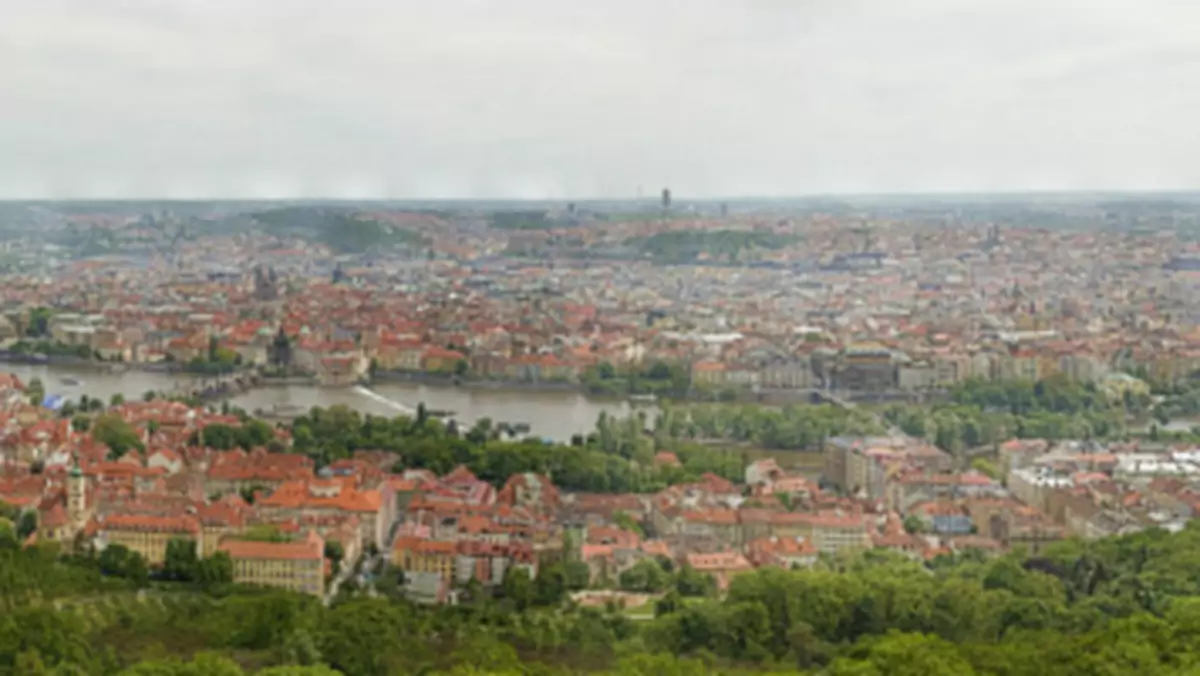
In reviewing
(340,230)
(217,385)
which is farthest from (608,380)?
(340,230)

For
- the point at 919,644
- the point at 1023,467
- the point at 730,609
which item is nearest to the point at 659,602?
the point at 730,609

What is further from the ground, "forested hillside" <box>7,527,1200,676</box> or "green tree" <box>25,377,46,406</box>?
"forested hillside" <box>7,527,1200,676</box>

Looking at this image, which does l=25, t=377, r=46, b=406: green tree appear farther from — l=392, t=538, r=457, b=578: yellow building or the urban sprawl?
l=392, t=538, r=457, b=578: yellow building

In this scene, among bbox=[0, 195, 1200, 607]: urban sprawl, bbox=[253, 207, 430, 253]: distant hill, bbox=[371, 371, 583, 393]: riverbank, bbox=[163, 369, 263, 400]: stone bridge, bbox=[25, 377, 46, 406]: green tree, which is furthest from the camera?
bbox=[253, 207, 430, 253]: distant hill

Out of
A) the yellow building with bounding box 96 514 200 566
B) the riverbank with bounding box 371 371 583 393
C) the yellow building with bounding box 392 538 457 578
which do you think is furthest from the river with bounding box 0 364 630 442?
the yellow building with bounding box 96 514 200 566

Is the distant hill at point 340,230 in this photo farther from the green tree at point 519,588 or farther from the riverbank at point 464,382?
the green tree at point 519,588

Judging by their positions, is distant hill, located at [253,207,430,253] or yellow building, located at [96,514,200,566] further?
distant hill, located at [253,207,430,253]
